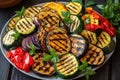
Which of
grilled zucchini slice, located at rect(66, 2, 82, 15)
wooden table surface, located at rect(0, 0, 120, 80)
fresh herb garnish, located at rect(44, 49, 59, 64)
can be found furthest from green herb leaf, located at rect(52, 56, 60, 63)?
grilled zucchini slice, located at rect(66, 2, 82, 15)

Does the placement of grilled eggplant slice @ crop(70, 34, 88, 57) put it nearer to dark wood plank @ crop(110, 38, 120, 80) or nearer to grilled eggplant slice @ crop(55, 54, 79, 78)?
grilled eggplant slice @ crop(55, 54, 79, 78)

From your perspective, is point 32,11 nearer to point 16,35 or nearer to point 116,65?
point 16,35

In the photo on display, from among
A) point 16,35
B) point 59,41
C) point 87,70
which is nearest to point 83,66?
point 87,70

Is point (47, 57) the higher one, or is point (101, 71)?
point (47, 57)

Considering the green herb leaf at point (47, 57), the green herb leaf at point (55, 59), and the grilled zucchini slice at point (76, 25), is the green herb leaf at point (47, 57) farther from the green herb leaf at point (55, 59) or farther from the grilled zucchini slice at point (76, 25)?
the grilled zucchini slice at point (76, 25)

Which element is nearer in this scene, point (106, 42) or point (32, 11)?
point (106, 42)

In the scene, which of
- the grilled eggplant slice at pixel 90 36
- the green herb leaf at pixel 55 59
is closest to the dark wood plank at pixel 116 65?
the grilled eggplant slice at pixel 90 36
